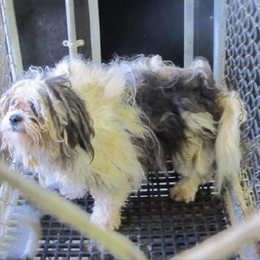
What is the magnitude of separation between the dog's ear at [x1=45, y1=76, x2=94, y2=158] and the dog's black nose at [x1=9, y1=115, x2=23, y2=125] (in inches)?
3.2

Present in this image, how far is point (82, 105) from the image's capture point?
4.19ft

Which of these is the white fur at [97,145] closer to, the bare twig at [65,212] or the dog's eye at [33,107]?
the dog's eye at [33,107]

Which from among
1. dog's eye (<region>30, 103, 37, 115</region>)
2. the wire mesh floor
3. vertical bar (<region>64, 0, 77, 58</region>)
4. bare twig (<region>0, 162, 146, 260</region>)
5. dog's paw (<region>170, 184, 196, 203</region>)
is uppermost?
bare twig (<region>0, 162, 146, 260</region>)

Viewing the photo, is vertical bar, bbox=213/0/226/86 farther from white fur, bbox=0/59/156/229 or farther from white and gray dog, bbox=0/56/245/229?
white fur, bbox=0/59/156/229

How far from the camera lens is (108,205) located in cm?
146

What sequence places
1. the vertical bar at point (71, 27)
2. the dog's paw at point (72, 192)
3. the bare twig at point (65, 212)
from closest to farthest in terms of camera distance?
the bare twig at point (65, 212) → the dog's paw at point (72, 192) → the vertical bar at point (71, 27)

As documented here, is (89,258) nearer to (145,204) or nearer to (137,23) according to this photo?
(145,204)

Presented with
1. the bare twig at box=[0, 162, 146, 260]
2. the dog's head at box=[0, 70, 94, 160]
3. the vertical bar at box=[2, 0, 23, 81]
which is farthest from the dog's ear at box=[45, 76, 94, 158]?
the bare twig at box=[0, 162, 146, 260]

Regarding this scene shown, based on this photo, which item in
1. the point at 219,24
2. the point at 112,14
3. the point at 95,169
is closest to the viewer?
the point at 95,169

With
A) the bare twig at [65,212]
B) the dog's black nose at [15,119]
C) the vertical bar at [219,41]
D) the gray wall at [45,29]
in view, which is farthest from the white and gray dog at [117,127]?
the bare twig at [65,212]

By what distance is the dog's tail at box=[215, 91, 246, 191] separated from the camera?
151cm

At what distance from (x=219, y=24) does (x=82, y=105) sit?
693 mm

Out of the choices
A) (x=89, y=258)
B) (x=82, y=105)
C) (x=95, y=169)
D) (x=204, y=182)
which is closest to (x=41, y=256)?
(x=89, y=258)

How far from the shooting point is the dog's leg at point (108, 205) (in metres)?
1.46
